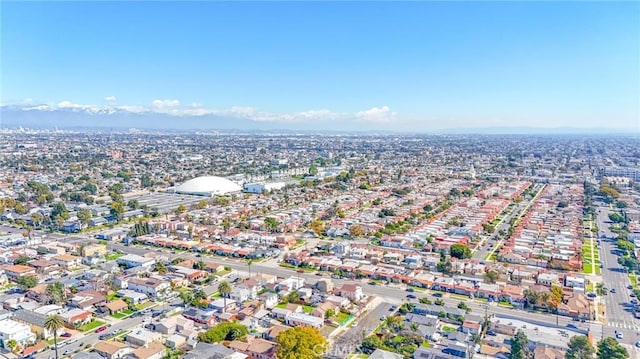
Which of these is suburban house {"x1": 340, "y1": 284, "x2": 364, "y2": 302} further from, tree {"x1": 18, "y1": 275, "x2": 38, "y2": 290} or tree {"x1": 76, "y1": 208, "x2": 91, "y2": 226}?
tree {"x1": 76, "y1": 208, "x2": 91, "y2": 226}

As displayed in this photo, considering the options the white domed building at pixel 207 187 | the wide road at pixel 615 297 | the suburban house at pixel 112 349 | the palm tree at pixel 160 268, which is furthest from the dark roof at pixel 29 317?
the white domed building at pixel 207 187

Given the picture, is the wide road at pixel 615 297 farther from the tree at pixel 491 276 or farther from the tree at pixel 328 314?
the tree at pixel 328 314

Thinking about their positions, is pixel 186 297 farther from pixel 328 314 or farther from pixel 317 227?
pixel 317 227

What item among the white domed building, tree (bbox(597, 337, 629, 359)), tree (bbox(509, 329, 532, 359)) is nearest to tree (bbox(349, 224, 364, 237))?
tree (bbox(509, 329, 532, 359))

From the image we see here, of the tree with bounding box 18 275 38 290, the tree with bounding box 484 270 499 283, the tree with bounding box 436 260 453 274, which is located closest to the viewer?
the tree with bounding box 18 275 38 290

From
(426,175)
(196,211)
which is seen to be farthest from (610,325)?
(426,175)

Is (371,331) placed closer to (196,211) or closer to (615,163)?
(196,211)

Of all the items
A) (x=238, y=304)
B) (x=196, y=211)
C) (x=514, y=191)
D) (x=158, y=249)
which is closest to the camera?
(x=238, y=304)
